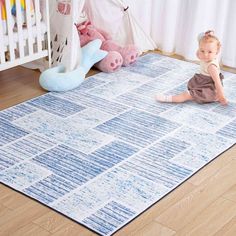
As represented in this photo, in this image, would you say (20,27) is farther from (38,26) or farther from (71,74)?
(71,74)

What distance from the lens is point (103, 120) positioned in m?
2.77

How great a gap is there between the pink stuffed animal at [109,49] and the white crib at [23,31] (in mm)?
367

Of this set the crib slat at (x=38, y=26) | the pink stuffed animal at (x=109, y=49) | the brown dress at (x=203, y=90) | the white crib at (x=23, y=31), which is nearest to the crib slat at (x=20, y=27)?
the white crib at (x=23, y=31)

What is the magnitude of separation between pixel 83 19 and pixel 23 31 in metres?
0.71

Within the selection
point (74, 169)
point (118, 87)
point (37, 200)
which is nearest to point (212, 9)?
point (118, 87)

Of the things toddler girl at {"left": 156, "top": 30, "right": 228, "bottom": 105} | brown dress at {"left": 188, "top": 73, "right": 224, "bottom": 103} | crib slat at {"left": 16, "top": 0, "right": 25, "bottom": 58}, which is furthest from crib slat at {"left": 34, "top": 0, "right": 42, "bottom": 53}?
brown dress at {"left": 188, "top": 73, "right": 224, "bottom": 103}

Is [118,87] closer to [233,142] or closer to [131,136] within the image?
[131,136]

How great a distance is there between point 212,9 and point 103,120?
56.3 inches

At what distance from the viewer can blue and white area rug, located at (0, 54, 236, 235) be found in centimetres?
207

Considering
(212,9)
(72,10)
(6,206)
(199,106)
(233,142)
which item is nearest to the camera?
(6,206)

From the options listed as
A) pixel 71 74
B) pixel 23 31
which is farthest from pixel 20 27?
pixel 71 74

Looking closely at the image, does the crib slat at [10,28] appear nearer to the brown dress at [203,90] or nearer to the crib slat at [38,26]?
the crib slat at [38,26]

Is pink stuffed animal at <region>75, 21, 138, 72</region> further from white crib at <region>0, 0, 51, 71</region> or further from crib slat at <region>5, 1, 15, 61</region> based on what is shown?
crib slat at <region>5, 1, 15, 61</region>

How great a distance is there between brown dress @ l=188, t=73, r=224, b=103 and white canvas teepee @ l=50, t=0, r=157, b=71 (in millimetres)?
843
